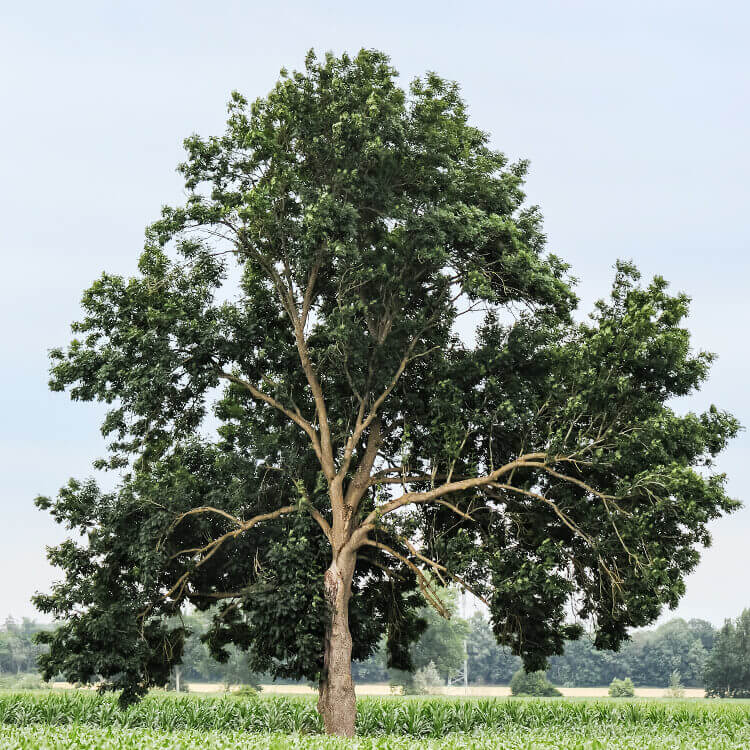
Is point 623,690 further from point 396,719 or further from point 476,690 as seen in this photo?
point 396,719

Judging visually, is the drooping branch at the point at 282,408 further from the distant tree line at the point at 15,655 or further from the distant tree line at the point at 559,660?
the distant tree line at the point at 15,655

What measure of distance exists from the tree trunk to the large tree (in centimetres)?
5

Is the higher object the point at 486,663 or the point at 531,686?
the point at 531,686

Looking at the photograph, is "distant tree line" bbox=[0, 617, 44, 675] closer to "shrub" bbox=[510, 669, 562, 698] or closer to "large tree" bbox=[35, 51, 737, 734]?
"shrub" bbox=[510, 669, 562, 698]

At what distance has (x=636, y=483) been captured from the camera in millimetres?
16781

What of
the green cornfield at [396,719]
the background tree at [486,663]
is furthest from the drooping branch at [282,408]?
the background tree at [486,663]

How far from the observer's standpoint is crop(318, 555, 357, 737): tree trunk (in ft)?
60.1

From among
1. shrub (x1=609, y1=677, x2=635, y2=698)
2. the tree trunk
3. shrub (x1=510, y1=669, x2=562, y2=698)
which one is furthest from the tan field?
the tree trunk

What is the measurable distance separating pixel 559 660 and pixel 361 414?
90377 millimetres

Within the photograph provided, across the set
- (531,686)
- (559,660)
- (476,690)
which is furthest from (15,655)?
(559,660)

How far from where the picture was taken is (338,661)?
18.6 meters

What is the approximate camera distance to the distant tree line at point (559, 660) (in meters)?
69.0

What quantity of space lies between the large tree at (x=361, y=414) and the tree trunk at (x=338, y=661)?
53mm

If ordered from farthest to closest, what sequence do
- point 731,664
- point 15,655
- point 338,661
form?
1. point 15,655
2. point 731,664
3. point 338,661
